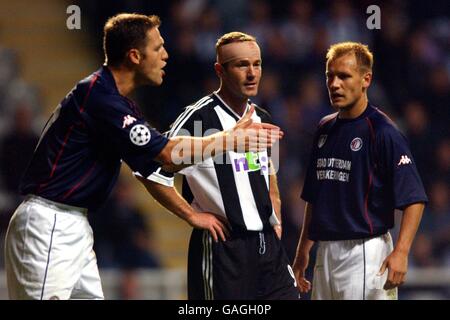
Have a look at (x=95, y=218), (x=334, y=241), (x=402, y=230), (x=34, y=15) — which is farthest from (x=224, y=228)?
(x=34, y=15)

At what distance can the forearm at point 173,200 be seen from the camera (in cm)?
566

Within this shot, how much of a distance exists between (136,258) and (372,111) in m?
3.98

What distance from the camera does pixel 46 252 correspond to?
509 cm

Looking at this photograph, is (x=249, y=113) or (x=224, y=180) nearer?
(x=249, y=113)

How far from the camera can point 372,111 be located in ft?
18.9

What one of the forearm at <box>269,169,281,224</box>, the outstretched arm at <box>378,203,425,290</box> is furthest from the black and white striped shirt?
the outstretched arm at <box>378,203,425,290</box>

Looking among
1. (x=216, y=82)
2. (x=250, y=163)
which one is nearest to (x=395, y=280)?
(x=250, y=163)

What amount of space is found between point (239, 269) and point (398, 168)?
0.99m

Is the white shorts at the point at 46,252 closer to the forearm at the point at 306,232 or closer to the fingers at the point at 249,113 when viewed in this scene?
the fingers at the point at 249,113

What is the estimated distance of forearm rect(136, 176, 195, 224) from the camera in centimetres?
566

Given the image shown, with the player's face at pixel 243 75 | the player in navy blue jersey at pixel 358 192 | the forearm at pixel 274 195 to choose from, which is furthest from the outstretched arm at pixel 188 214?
the player's face at pixel 243 75

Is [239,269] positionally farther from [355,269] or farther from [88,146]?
[88,146]

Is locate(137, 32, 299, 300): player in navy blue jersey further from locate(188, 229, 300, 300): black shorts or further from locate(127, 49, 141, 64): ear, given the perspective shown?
locate(127, 49, 141, 64): ear

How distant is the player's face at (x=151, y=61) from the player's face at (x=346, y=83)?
0.94 m
